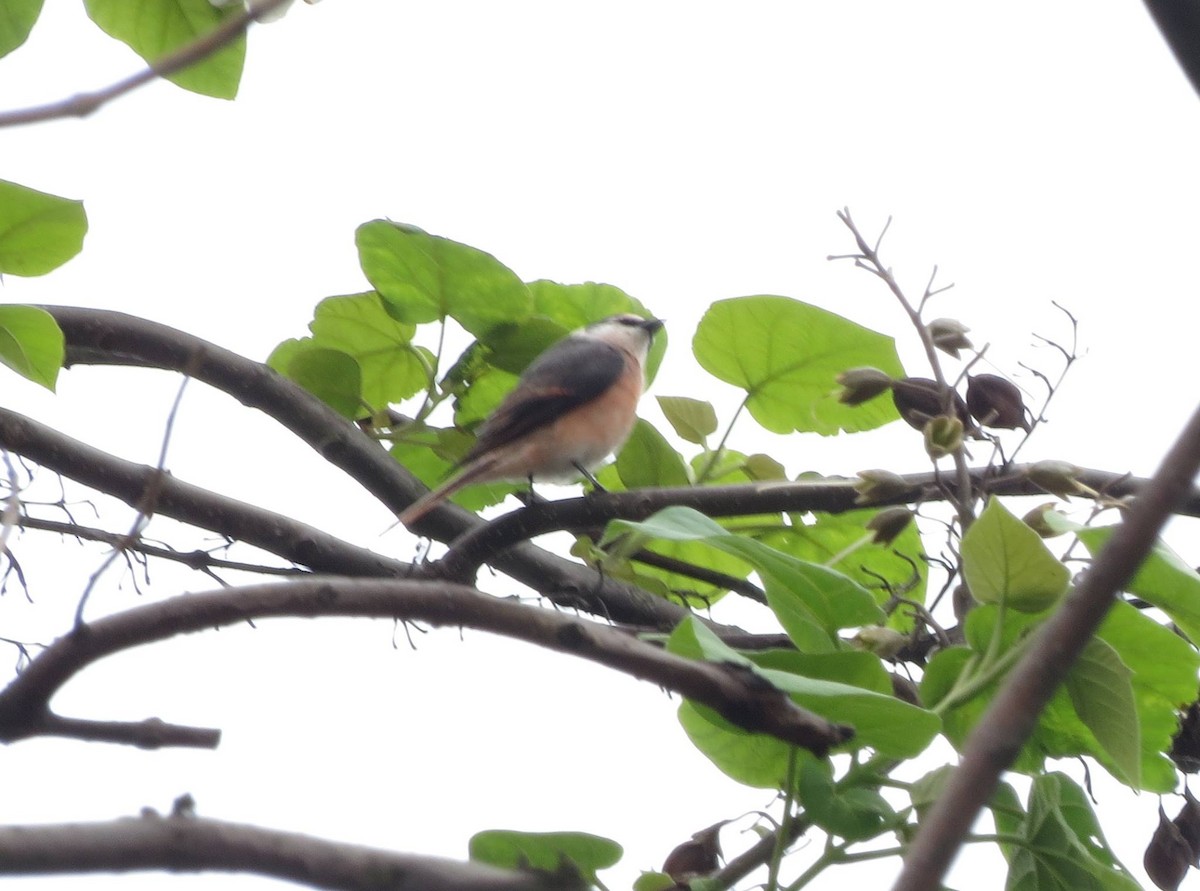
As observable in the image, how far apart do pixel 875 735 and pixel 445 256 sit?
1201 millimetres

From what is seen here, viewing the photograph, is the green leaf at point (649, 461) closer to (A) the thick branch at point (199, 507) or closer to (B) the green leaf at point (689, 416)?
(B) the green leaf at point (689, 416)

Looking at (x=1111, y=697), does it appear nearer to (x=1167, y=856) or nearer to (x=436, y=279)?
(x=1167, y=856)

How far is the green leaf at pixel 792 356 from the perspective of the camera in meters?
2.02

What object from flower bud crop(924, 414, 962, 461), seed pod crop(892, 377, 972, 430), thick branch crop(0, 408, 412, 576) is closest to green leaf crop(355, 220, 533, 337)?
thick branch crop(0, 408, 412, 576)

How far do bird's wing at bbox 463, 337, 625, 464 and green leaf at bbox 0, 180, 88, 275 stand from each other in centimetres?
76

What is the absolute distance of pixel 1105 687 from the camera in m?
1.21

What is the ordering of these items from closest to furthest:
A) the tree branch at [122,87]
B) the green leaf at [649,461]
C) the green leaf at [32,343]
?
1. the tree branch at [122,87]
2. the green leaf at [32,343]
3. the green leaf at [649,461]

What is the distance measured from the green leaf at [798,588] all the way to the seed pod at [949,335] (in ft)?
1.52

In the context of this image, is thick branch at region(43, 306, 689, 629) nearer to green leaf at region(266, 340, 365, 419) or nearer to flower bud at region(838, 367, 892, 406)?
green leaf at region(266, 340, 365, 419)

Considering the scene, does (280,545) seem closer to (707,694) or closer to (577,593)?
(577,593)

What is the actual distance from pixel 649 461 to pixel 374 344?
0.57m

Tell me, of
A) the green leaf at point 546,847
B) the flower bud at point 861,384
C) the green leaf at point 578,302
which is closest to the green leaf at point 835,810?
the green leaf at point 546,847

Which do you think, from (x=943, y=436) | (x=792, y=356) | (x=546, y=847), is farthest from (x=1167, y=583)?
(x=792, y=356)

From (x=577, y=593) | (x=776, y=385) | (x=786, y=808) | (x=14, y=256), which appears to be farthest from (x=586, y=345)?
(x=786, y=808)
